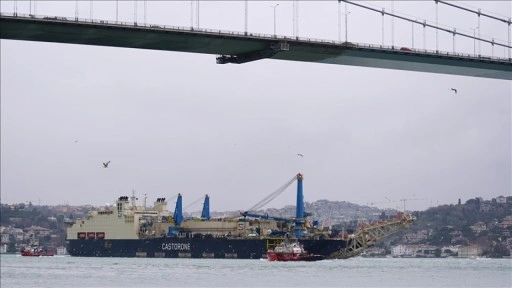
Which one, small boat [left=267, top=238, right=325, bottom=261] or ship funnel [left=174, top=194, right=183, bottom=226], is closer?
small boat [left=267, top=238, right=325, bottom=261]

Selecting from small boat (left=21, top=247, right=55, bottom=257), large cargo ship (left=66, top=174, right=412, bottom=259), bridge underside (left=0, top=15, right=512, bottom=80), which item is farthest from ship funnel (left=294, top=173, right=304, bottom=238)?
bridge underside (left=0, top=15, right=512, bottom=80)

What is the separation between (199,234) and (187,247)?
1154 millimetres

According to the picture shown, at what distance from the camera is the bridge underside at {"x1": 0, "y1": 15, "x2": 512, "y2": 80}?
28.3 metres

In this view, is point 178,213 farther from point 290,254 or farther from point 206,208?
point 290,254

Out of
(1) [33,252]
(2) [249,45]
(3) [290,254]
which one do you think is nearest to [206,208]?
(1) [33,252]

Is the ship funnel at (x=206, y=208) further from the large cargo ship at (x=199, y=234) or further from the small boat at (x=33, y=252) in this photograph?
the small boat at (x=33, y=252)

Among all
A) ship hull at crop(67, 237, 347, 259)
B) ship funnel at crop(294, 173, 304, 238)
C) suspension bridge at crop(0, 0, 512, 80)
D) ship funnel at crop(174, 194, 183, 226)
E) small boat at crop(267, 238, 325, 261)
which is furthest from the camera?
ship funnel at crop(174, 194, 183, 226)

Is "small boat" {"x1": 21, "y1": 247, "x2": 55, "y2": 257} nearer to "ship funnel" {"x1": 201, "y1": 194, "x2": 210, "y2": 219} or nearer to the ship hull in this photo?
the ship hull

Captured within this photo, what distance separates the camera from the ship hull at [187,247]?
63.0 metres

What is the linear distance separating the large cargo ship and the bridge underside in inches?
1066

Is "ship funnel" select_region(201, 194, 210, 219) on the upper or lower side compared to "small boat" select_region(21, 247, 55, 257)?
upper

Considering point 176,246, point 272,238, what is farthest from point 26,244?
point 272,238

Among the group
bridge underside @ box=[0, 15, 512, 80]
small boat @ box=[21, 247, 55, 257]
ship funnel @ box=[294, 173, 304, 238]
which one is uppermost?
bridge underside @ box=[0, 15, 512, 80]

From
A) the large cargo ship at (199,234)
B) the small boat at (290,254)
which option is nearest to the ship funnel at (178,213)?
the large cargo ship at (199,234)
